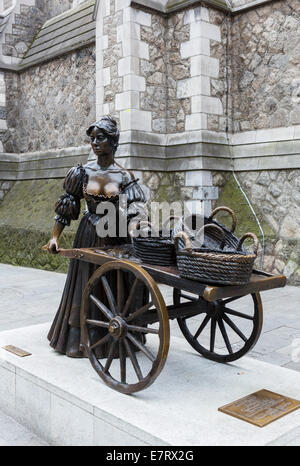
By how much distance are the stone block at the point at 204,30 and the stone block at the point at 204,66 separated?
0.34 m

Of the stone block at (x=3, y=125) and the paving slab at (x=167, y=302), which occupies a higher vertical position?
the stone block at (x=3, y=125)

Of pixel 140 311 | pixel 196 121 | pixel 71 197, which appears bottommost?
pixel 140 311

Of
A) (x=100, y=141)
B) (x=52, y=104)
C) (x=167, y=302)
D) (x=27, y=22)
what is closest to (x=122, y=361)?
(x=100, y=141)

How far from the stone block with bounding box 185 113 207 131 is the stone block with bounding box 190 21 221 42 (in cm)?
125

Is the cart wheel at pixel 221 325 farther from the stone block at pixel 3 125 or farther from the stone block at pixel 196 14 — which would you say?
the stone block at pixel 3 125

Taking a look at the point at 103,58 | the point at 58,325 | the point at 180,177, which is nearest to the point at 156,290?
the point at 58,325

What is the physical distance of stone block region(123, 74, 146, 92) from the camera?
25.0 ft

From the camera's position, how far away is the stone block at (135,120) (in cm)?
764

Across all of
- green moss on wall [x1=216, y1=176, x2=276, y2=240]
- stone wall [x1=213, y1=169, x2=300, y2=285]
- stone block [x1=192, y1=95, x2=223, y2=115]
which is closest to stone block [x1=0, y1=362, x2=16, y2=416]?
stone wall [x1=213, y1=169, x2=300, y2=285]

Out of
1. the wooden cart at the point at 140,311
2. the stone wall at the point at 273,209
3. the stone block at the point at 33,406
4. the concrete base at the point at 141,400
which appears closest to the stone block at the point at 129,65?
the stone wall at the point at 273,209

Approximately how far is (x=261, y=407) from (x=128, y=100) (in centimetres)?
602

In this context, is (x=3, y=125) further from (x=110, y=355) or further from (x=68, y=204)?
(x=110, y=355)

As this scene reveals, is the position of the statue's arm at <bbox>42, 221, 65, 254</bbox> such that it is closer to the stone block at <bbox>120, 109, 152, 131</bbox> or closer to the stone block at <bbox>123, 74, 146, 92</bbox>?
the stone block at <bbox>120, 109, 152, 131</bbox>

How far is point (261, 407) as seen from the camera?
8.30 ft
